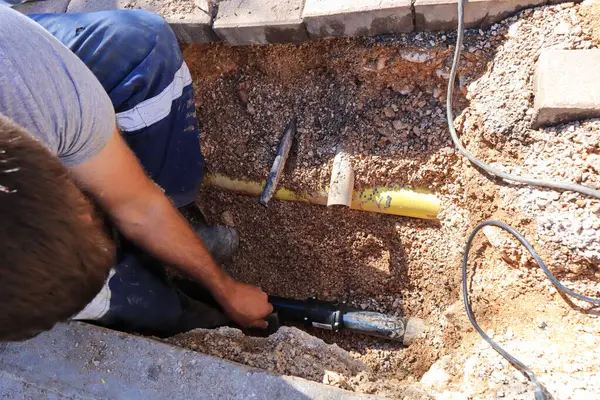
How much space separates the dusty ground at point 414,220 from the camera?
147cm

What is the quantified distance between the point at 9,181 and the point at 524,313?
1.54m

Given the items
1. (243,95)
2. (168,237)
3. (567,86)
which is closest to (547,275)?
(567,86)

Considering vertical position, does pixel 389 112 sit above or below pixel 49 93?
below

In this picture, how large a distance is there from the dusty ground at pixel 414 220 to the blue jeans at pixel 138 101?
242 millimetres

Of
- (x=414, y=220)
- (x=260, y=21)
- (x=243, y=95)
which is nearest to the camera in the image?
(x=260, y=21)

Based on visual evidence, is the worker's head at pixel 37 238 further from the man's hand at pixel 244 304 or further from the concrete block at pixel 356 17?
the concrete block at pixel 356 17

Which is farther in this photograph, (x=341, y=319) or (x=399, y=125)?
(x=341, y=319)

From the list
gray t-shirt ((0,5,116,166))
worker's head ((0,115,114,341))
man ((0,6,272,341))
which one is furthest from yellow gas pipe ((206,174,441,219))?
worker's head ((0,115,114,341))

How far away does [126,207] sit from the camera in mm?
1516

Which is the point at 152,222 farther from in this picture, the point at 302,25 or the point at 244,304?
the point at 302,25

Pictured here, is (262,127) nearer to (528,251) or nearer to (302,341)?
(302,341)

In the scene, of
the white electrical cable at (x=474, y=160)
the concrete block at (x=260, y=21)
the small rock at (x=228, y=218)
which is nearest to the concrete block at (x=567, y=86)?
the white electrical cable at (x=474, y=160)

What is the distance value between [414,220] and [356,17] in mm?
892

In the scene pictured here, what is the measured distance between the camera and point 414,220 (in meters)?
2.07
